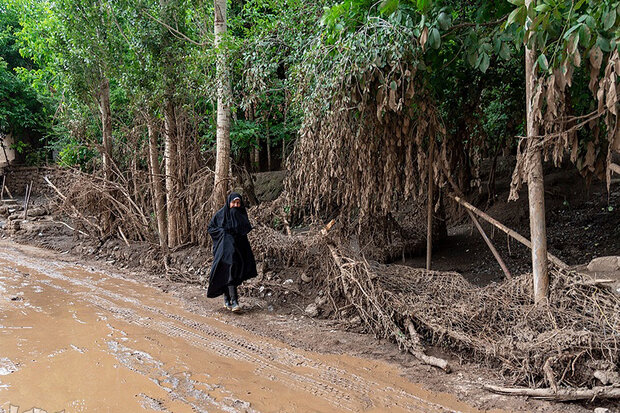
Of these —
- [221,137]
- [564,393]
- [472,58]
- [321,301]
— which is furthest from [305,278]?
[564,393]

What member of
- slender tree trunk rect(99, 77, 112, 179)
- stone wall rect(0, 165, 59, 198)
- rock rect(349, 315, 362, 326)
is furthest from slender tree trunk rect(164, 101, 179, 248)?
stone wall rect(0, 165, 59, 198)

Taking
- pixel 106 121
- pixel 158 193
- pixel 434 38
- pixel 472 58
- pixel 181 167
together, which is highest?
pixel 106 121

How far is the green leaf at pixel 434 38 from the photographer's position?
188 inches

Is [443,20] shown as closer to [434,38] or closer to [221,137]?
[434,38]

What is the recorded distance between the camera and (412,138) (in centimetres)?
604

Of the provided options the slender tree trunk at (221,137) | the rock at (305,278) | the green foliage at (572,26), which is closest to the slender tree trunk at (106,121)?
the slender tree trunk at (221,137)

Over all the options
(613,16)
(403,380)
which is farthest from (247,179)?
(613,16)

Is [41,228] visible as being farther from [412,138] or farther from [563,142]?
[563,142]

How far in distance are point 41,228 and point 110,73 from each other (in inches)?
227

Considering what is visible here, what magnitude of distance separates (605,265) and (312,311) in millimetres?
3542

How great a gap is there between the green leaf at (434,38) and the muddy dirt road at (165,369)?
3333 millimetres

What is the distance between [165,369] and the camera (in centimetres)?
447

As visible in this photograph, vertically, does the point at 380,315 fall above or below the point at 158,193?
below

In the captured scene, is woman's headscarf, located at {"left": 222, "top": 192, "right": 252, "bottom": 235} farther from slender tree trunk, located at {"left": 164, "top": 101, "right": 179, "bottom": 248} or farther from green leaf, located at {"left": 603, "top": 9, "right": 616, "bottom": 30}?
green leaf, located at {"left": 603, "top": 9, "right": 616, "bottom": 30}
